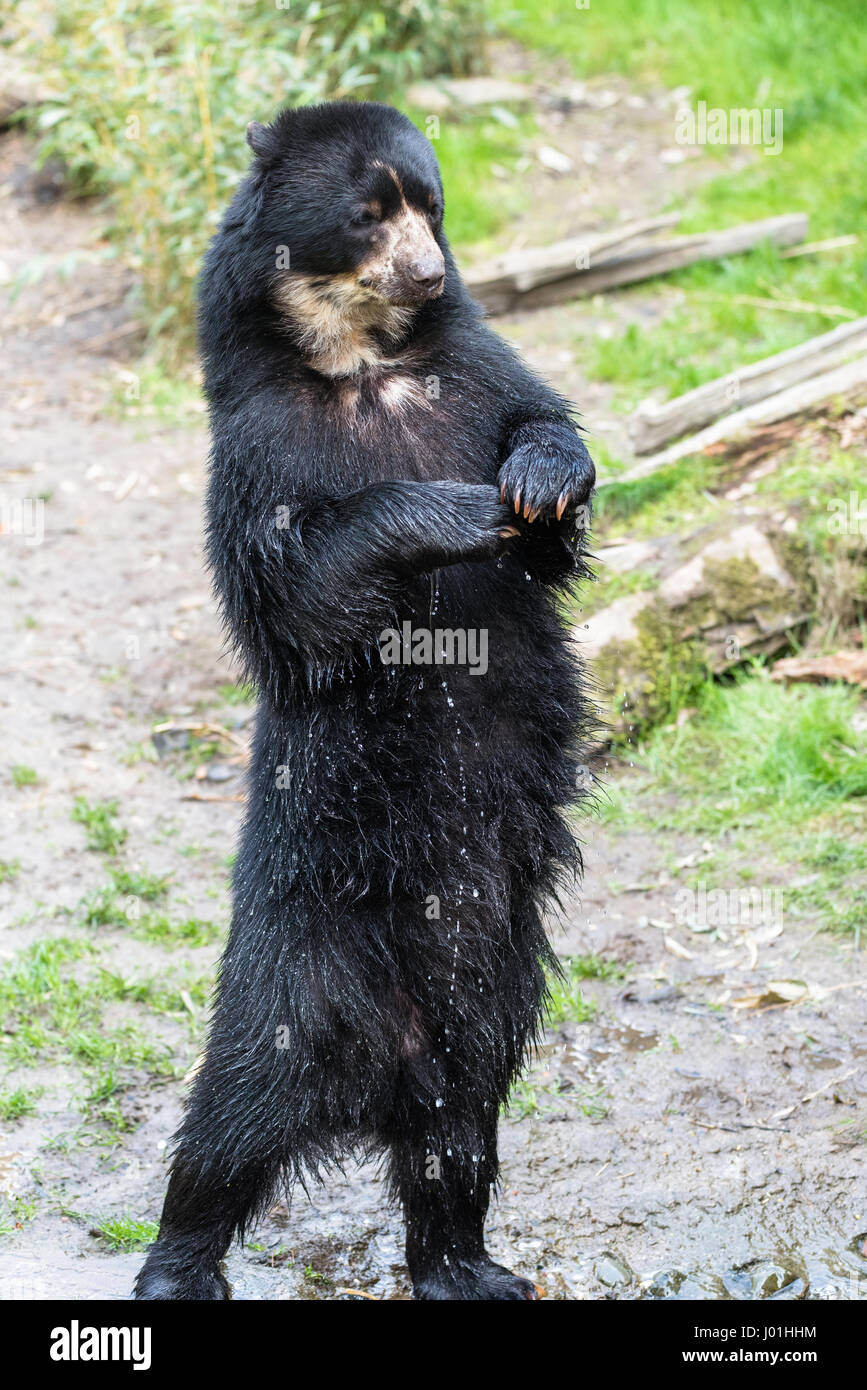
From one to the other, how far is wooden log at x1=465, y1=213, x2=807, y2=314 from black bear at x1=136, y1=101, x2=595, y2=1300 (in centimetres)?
553

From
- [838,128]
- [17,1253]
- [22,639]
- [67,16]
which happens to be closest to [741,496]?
[22,639]

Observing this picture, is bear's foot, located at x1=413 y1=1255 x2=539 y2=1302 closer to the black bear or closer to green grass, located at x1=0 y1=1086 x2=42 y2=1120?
the black bear

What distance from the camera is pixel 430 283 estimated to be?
A: 3518 mm

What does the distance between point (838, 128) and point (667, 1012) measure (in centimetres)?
749

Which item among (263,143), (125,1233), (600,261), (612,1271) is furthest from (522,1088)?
(600,261)

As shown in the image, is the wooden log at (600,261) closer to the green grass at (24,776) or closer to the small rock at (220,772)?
the small rock at (220,772)

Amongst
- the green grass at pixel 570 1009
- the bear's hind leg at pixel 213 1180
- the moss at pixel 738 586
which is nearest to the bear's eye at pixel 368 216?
the bear's hind leg at pixel 213 1180

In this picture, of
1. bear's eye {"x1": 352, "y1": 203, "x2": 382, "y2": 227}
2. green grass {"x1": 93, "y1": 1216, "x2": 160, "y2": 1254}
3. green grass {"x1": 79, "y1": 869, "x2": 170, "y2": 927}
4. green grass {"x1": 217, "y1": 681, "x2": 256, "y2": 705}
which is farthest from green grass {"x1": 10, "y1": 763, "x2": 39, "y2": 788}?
bear's eye {"x1": 352, "y1": 203, "x2": 382, "y2": 227}

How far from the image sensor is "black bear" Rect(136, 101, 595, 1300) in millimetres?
3453

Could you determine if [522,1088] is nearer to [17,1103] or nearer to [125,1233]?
[125,1233]

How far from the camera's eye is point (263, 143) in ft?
12.0

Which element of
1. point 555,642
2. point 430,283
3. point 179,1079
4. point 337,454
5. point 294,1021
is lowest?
point 179,1079

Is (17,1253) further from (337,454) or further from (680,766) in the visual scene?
(680,766)

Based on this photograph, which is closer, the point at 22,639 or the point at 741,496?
Answer: the point at 741,496
